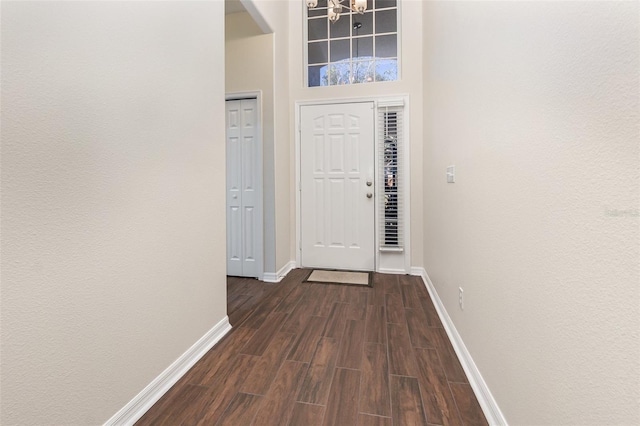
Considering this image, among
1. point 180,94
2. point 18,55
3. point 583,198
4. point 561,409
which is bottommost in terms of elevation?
point 561,409

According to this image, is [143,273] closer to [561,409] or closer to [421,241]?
[561,409]

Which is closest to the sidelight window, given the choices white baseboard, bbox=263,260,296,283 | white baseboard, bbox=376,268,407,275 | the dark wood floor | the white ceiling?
white baseboard, bbox=376,268,407,275

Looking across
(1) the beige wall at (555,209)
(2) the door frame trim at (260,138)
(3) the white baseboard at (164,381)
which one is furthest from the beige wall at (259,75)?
(1) the beige wall at (555,209)

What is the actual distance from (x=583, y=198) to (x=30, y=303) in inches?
60.0

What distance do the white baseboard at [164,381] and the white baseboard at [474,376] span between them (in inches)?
57.4

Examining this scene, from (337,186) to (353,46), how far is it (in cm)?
169

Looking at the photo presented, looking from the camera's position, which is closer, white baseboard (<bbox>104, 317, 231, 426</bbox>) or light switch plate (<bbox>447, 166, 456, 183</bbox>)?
white baseboard (<bbox>104, 317, 231, 426</bbox>)

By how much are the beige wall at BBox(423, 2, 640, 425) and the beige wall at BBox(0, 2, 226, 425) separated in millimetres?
1488

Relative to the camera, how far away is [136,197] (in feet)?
4.32

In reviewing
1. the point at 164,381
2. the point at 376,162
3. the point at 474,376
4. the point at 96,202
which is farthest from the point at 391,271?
the point at 96,202

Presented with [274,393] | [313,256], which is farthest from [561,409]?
[313,256]

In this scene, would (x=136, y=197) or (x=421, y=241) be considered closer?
(x=136, y=197)

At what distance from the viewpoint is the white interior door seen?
3193mm

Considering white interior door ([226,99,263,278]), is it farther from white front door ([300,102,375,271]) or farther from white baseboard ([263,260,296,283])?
white front door ([300,102,375,271])
